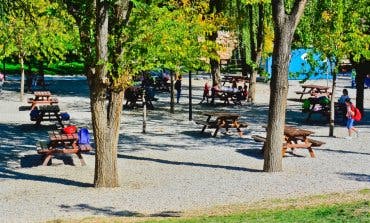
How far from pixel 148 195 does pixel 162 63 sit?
3.19 meters

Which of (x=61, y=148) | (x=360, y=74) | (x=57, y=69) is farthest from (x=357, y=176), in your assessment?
(x=57, y=69)

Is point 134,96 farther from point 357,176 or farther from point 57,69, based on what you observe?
point 57,69

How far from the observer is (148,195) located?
12641mm

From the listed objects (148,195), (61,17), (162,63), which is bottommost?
(148,195)

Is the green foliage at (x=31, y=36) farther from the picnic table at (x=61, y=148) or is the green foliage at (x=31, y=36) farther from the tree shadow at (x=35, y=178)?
the tree shadow at (x=35, y=178)

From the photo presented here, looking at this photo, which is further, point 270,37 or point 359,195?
point 270,37

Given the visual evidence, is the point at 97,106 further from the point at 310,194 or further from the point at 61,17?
the point at 310,194

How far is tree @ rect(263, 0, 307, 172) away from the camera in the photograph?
1432 cm

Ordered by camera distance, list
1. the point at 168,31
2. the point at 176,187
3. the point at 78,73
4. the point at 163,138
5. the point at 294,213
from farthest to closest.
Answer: the point at 78,73, the point at 163,138, the point at 168,31, the point at 176,187, the point at 294,213

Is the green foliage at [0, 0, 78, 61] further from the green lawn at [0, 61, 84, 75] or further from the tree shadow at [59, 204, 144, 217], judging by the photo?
the green lawn at [0, 61, 84, 75]

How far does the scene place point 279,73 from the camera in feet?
47.4

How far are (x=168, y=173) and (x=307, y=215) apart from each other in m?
5.59

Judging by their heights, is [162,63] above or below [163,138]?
above

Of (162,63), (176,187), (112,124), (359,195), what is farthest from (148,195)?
(359,195)
